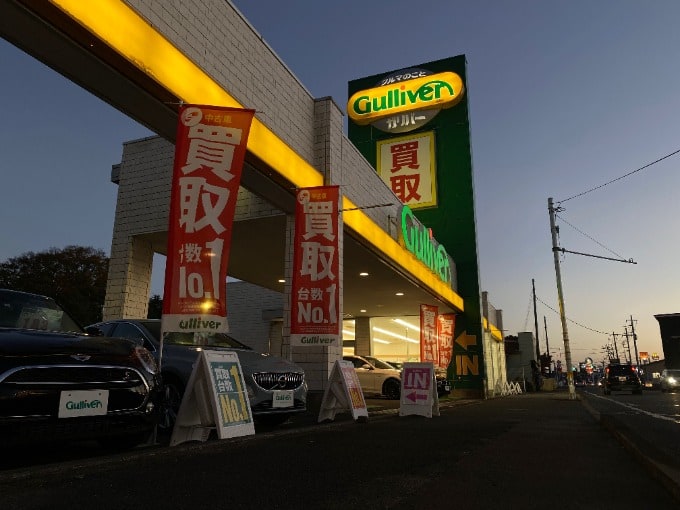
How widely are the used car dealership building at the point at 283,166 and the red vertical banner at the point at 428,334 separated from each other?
79 centimetres

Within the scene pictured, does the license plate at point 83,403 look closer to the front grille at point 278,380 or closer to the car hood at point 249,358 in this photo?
the car hood at point 249,358

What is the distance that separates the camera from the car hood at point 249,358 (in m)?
5.88

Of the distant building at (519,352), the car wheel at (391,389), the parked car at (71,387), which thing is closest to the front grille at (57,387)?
the parked car at (71,387)

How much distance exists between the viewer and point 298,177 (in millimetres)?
9164

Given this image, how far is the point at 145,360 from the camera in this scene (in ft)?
14.4

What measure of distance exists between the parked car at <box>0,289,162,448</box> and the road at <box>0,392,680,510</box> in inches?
10.0

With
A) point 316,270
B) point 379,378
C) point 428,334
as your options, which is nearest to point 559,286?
point 428,334

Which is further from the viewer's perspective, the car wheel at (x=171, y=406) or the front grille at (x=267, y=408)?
the front grille at (x=267, y=408)

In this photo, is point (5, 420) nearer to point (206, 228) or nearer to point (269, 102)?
point (206, 228)

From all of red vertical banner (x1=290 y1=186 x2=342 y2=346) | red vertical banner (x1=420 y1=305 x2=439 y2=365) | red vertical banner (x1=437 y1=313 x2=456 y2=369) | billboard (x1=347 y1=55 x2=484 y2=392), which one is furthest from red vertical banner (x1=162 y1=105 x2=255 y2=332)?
billboard (x1=347 y1=55 x2=484 y2=392)

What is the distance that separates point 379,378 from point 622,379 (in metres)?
17.8

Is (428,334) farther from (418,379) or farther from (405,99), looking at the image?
(405,99)

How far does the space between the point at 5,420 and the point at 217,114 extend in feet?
13.6

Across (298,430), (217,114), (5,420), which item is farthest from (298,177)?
(5,420)
